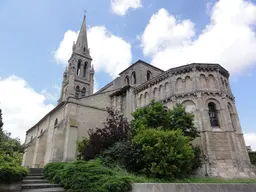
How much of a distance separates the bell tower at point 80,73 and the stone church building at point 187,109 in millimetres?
18562

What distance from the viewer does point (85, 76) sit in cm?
5103

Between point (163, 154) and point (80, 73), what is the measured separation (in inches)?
1733

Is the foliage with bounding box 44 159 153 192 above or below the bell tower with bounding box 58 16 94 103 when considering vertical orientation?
below

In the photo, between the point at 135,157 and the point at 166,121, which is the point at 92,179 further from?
the point at 166,121

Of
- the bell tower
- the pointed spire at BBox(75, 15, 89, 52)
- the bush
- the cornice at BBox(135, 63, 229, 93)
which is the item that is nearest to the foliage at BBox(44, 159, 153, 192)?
the bush

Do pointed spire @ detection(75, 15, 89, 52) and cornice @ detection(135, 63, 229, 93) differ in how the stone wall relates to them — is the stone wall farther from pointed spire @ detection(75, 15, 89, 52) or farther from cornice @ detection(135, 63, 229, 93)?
pointed spire @ detection(75, 15, 89, 52)

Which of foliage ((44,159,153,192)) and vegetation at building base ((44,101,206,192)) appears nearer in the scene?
foliage ((44,159,153,192))

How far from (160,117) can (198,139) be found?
4770mm

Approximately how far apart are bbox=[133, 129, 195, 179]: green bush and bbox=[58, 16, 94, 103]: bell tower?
37.0 meters

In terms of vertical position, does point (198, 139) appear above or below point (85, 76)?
below

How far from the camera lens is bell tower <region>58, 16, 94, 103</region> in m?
46.2

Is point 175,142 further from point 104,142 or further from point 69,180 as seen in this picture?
point 69,180

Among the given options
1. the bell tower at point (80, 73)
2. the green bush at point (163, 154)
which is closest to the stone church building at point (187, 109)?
the green bush at point (163, 154)

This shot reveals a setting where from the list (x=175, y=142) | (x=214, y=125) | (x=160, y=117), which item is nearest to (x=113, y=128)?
(x=160, y=117)
